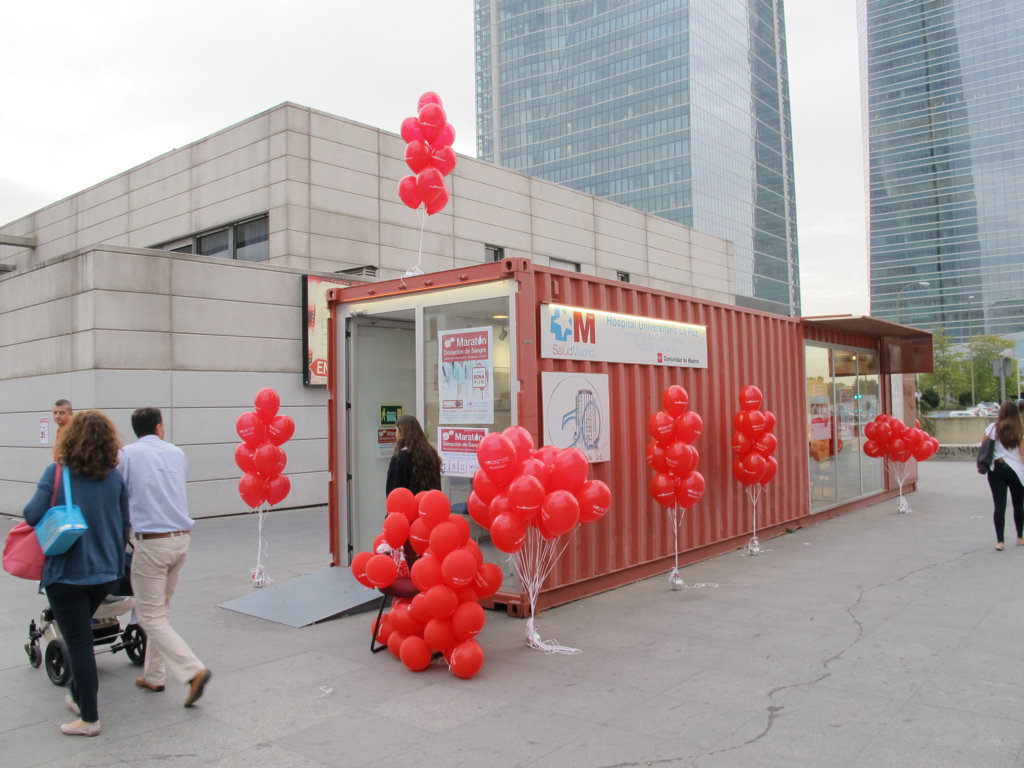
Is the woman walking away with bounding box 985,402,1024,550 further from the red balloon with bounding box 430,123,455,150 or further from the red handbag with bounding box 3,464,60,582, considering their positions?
the red handbag with bounding box 3,464,60,582

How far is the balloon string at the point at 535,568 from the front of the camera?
220 inches

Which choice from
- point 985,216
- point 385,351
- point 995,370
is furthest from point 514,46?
point 385,351

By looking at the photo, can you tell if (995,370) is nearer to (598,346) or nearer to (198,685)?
(598,346)

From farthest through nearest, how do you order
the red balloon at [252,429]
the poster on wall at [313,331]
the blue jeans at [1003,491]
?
the poster on wall at [313,331] → the blue jeans at [1003,491] → the red balloon at [252,429]

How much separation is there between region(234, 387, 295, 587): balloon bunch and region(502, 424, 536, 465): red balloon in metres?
3.47

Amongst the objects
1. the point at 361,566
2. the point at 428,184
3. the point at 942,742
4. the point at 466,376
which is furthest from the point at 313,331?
the point at 942,742

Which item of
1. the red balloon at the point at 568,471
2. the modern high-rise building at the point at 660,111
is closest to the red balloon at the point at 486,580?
the red balloon at the point at 568,471

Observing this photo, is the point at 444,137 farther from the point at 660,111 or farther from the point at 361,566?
the point at 660,111

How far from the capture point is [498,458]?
5.32 meters

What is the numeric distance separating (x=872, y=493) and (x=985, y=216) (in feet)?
491

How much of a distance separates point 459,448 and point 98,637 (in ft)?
10.6

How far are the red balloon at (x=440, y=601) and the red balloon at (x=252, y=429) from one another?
385 centimetres

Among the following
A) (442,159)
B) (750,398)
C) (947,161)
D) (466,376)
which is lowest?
(750,398)

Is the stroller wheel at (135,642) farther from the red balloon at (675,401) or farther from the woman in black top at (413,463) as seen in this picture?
the red balloon at (675,401)
